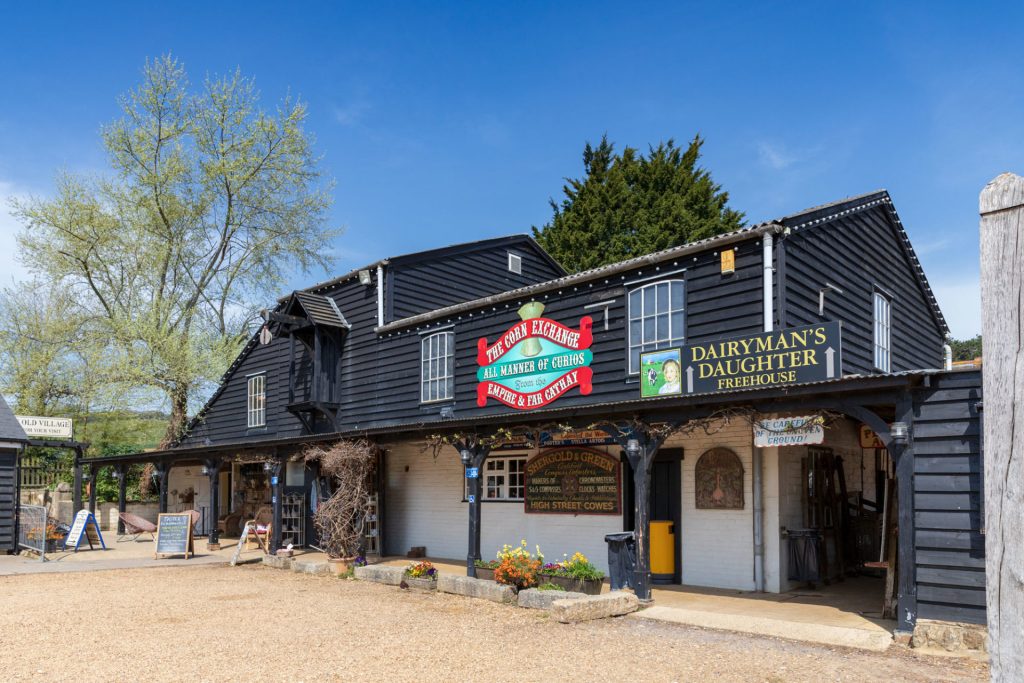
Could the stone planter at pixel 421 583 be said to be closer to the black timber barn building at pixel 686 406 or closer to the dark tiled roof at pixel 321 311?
the black timber barn building at pixel 686 406

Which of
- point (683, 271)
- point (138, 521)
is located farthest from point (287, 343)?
point (683, 271)

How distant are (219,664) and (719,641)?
5028 millimetres

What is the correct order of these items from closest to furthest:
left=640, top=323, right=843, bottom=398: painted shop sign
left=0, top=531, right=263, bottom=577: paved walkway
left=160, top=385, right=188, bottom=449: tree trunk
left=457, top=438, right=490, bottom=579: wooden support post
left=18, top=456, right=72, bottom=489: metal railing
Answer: left=640, top=323, right=843, bottom=398: painted shop sign < left=457, top=438, right=490, bottom=579: wooden support post < left=0, top=531, right=263, bottom=577: paved walkway < left=18, top=456, right=72, bottom=489: metal railing < left=160, top=385, right=188, bottom=449: tree trunk

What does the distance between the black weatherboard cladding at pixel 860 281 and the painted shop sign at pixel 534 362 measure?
3.52m

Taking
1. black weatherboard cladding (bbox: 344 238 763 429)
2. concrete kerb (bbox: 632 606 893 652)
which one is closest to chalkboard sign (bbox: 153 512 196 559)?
black weatherboard cladding (bbox: 344 238 763 429)

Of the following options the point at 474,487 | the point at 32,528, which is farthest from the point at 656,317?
the point at 32,528

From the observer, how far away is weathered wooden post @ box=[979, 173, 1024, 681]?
1.60 metres

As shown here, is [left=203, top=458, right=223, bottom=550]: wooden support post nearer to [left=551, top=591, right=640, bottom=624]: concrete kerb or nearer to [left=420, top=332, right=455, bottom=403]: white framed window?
[left=420, top=332, right=455, bottom=403]: white framed window

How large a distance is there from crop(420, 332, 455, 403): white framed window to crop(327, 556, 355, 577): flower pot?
360cm

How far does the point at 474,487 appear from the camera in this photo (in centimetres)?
1333

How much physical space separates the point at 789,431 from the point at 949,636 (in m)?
2.80

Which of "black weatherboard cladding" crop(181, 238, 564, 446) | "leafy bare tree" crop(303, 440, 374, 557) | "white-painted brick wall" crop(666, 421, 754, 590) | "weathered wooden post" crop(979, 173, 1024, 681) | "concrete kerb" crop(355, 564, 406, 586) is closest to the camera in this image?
"weathered wooden post" crop(979, 173, 1024, 681)

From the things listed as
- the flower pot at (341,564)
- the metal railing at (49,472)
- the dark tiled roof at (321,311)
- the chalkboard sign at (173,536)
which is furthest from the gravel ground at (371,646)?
the metal railing at (49,472)

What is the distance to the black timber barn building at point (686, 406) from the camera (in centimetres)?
870
